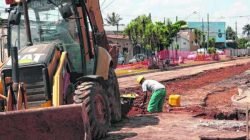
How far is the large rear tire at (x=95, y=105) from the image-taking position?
30.8 ft

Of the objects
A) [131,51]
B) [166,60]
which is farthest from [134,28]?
[131,51]

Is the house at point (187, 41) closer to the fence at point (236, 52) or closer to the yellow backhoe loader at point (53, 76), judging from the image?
the fence at point (236, 52)

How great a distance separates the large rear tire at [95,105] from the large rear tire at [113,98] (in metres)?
1.12

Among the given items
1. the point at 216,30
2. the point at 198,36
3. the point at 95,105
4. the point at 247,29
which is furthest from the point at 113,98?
the point at 247,29

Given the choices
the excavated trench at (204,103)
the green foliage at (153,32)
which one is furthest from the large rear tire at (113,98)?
the green foliage at (153,32)

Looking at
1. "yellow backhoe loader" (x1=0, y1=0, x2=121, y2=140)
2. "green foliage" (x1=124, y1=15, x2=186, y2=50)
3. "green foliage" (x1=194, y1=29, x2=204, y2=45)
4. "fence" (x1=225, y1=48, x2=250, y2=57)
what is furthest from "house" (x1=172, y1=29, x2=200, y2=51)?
"yellow backhoe loader" (x1=0, y1=0, x2=121, y2=140)

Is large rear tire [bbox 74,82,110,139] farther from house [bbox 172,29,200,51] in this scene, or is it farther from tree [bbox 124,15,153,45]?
house [bbox 172,29,200,51]

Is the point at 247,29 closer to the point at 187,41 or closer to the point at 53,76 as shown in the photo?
the point at 187,41

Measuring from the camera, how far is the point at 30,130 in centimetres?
807

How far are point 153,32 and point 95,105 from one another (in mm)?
44899

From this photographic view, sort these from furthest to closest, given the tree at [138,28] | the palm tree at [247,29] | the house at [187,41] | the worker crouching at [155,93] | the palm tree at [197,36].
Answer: the palm tree at [247,29], the house at [187,41], the palm tree at [197,36], the tree at [138,28], the worker crouching at [155,93]

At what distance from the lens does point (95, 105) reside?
9.83 metres

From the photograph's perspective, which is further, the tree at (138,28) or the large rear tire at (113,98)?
the tree at (138,28)

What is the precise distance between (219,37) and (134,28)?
6342 cm
